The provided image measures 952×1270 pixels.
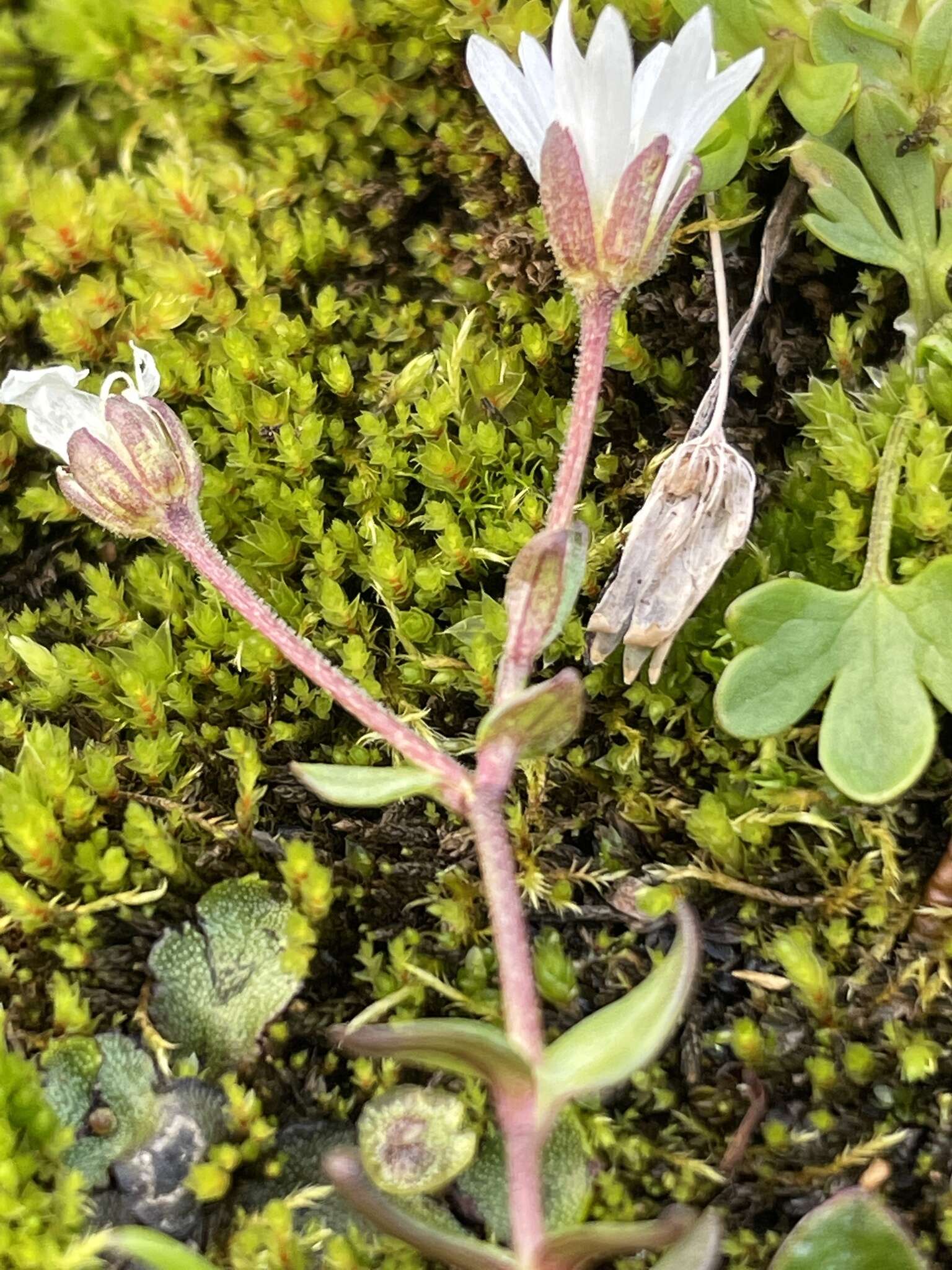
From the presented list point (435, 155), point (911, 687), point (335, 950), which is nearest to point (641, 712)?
point (911, 687)

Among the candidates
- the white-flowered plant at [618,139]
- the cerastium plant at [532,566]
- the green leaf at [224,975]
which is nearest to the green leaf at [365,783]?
the cerastium plant at [532,566]

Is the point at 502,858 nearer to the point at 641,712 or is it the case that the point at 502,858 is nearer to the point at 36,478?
the point at 641,712

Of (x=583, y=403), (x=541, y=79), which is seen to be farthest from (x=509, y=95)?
(x=583, y=403)

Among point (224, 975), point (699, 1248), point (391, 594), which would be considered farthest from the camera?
point (391, 594)

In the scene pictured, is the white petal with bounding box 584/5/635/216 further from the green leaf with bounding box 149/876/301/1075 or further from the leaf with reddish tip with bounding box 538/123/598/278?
the green leaf with bounding box 149/876/301/1075

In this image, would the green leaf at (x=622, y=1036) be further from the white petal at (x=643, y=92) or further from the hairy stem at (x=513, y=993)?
the white petal at (x=643, y=92)

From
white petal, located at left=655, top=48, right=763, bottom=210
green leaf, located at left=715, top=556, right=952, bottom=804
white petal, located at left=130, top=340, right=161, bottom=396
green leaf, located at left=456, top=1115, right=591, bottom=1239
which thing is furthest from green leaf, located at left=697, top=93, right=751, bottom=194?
green leaf, located at left=456, top=1115, right=591, bottom=1239

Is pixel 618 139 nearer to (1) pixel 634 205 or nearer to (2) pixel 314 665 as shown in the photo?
(1) pixel 634 205
